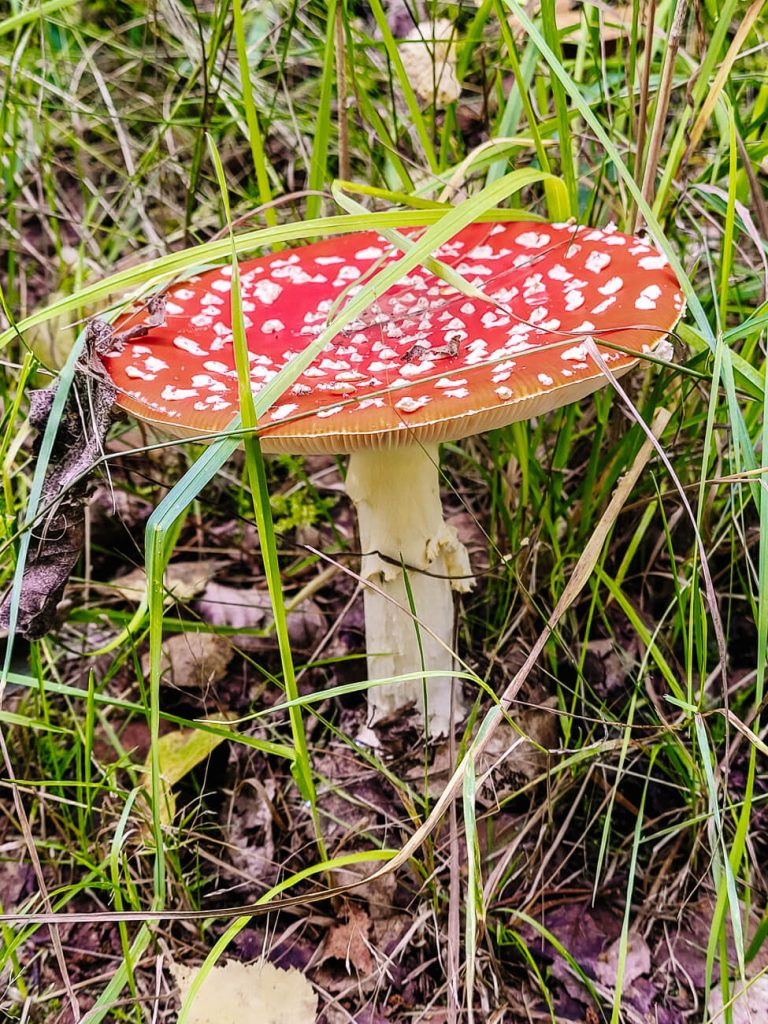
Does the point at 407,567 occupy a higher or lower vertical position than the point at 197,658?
higher

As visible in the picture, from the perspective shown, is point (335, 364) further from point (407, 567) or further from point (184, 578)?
point (184, 578)

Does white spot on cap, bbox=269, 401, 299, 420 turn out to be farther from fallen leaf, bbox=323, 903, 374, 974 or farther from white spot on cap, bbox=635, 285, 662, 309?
fallen leaf, bbox=323, 903, 374, 974

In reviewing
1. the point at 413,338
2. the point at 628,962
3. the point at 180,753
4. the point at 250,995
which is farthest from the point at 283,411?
the point at 628,962

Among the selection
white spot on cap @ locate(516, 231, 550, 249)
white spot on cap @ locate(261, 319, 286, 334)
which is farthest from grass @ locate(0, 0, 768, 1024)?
white spot on cap @ locate(261, 319, 286, 334)

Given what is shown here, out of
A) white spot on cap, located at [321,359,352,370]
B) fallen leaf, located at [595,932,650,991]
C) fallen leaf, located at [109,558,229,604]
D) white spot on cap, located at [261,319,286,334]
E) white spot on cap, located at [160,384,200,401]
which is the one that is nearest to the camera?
white spot on cap, located at [160,384,200,401]

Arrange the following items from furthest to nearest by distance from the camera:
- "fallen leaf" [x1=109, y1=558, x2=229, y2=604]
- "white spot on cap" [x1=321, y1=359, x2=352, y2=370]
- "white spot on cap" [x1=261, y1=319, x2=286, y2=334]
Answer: "fallen leaf" [x1=109, y1=558, x2=229, y2=604], "white spot on cap" [x1=261, y1=319, x2=286, y2=334], "white spot on cap" [x1=321, y1=359, x2=352, y2=370]

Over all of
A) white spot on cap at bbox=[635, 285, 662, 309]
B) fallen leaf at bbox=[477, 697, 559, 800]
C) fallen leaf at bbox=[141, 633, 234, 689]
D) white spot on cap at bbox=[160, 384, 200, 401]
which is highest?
white spot on cap at bbox=[635, 285, 662, 309]

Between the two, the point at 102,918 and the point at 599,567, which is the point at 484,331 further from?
the point at 102,918

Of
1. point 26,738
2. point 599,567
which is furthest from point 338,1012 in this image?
point 599,567
